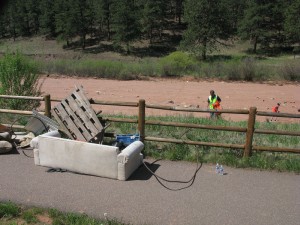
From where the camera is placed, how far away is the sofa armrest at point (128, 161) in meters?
6.84

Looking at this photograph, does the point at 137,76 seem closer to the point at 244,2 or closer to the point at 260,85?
the point at 260,85

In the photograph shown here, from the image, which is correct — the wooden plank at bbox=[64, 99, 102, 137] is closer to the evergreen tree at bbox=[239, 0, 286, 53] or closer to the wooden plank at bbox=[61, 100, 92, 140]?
the wooden plank at bbox=[61, 100, 92, 140]

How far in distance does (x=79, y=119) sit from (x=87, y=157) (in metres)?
1.29

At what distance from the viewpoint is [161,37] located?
7612cm

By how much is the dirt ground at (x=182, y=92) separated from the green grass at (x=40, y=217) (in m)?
12.3

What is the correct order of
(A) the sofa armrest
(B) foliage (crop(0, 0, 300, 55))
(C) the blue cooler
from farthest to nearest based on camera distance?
(B) foliage (crop(0, 0, 300, 55)) → (C) the blue cooler → (A) the sofa armrest

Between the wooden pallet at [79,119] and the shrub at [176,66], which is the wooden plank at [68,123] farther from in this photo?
the shrub at [176,66]

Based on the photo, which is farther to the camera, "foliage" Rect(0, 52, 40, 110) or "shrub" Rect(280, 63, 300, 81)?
"shrub" Rect(280, 63, 300, 81)

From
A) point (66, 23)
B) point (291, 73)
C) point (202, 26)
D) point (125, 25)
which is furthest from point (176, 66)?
point (66, 23)

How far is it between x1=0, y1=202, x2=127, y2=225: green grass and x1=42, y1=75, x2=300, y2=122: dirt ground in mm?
12260

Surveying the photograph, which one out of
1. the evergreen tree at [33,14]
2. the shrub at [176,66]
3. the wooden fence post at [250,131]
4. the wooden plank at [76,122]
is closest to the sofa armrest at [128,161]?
the wooden plank at [76,122]

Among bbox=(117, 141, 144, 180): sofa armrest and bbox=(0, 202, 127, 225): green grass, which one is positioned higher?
bbox=(117, 141, 144, 180): sofa armrest

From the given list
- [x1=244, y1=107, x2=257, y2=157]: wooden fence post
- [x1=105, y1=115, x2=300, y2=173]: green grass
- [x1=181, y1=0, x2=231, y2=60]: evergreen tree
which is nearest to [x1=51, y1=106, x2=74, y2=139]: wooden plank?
[x1=105, y1=115, x2=300, y2=173]: green grass

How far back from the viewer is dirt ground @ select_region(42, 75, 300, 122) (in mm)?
21609
